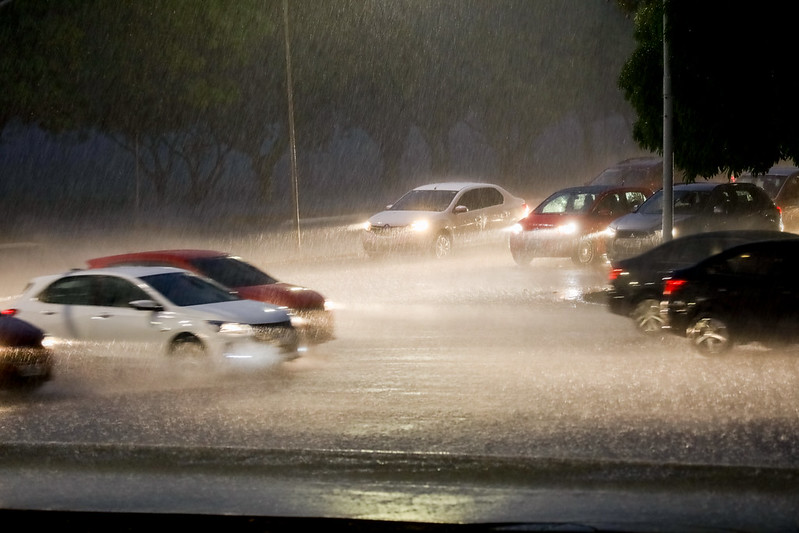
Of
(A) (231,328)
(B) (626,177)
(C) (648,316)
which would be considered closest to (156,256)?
(A) (231,328)

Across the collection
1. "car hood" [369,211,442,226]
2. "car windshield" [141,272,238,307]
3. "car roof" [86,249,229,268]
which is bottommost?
"car windshield" [141,272,238,307]

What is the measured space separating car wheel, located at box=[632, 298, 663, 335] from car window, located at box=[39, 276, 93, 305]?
7.03m

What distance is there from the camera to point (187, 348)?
13.3 m

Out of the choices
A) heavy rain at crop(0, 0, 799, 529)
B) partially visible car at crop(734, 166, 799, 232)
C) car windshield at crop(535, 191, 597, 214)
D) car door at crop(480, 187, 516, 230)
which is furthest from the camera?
partially visible car at crop(734, 166, 799, 232)

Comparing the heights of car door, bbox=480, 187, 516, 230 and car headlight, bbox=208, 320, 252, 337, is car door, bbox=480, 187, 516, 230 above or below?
above

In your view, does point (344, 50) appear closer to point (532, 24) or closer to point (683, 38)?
point (532, 24)

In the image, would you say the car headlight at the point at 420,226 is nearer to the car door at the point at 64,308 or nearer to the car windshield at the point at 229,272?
the car windshield at the point at 229,272

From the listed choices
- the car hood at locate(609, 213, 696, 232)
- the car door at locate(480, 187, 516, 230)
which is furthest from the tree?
the car door at locate(480, 187, 516, 230)

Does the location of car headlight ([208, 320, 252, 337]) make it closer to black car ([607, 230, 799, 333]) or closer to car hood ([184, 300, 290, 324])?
car hood ([184, 300, 290, 324])

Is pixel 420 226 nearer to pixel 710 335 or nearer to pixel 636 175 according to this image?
pixel 636 175

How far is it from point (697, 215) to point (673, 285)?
1005 cm

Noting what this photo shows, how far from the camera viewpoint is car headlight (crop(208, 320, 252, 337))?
518 inches

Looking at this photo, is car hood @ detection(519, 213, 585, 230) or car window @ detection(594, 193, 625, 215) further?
car window @ detection(594, 193, 625, 215)

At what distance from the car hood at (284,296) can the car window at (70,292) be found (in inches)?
82.6
